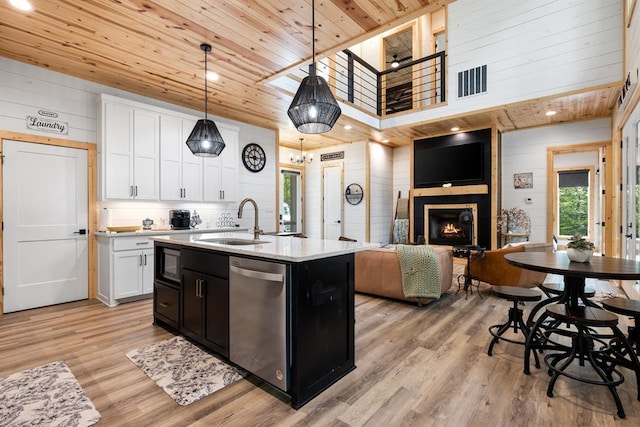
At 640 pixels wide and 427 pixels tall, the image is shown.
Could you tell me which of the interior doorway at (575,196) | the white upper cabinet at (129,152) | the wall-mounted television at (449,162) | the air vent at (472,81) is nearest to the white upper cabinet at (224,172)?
the white upper cabinet at (129,152)

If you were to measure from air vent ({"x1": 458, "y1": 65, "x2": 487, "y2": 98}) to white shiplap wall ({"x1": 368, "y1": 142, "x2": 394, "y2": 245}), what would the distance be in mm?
2432

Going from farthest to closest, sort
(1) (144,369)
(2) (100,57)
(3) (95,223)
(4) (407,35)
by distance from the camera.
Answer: (4) (407,35) → (3) (95,223) → (2) (100,57) → (1) (144,369)

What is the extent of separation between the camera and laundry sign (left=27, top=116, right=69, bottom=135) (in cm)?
397

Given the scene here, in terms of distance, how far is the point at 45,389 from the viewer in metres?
2.17

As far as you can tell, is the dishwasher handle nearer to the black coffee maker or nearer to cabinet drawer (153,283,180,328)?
cabinet drawer (153,283,180,328)

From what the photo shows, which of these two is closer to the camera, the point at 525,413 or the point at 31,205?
the point at 525,413

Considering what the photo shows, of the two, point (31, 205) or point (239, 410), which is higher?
point (31, 205)

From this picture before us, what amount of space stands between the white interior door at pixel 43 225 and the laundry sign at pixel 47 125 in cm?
22

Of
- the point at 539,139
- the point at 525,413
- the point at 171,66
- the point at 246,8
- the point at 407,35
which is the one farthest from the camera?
the point at 407,35

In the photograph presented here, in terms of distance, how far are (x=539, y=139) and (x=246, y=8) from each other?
660 cm

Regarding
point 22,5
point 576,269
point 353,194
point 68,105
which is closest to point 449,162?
point 353,194

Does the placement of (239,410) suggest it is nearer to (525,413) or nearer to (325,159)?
(525,413)

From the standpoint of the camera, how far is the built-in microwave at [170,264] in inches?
119

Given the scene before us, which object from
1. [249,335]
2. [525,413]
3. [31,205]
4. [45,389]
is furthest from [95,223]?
[525,413]
